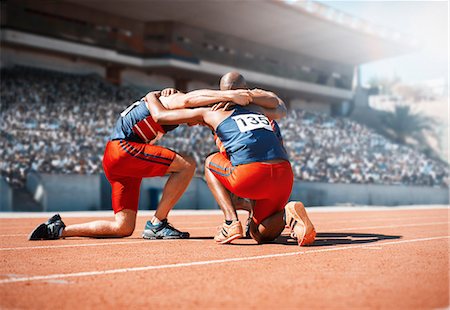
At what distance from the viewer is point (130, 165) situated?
6.79 metres

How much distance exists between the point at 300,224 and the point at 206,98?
5.07 ft

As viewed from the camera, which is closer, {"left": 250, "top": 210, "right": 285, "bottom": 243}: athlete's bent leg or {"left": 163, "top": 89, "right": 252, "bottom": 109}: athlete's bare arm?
{"left": 163, "top": 89, "right": 252, "bottom": 109}: athlete's bare arm

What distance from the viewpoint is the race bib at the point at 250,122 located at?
6.16 meters

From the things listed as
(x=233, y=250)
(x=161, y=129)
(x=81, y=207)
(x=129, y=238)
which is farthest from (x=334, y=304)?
(x=81, y=207)

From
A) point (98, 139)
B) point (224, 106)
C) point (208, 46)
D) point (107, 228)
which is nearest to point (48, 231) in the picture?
point (107, 228)

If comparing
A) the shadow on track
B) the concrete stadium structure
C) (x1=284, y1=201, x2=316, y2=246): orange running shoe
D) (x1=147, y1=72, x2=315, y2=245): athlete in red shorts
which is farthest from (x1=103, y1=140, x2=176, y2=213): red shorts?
the concrete stadium structure

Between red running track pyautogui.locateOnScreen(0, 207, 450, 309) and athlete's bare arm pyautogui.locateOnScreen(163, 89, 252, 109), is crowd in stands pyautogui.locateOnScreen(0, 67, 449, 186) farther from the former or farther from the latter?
red running track pyautogui.locateOnScreen(0, 207, 450, 309)

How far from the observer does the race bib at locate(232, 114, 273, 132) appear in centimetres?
616

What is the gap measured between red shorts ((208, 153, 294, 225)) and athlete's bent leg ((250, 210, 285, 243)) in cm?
4

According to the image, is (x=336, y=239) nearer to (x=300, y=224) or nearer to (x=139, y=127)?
(x=300, y=224)

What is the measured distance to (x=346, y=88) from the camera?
166ft

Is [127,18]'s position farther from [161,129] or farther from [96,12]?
[161,129]

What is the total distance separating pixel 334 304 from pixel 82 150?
1965 cm

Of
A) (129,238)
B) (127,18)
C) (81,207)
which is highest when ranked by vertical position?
(127,18)
